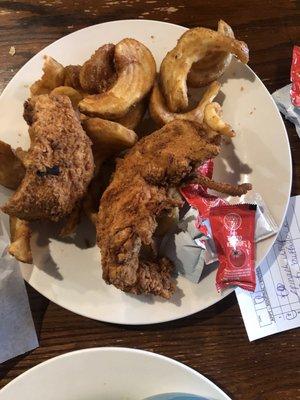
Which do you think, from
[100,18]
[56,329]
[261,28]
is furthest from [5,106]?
[261,28]

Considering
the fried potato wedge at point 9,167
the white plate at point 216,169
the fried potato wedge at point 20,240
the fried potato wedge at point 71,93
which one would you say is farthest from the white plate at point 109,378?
the fried potato wedge at point 71,93

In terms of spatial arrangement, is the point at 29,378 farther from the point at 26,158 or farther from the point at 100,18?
the point at 100,18

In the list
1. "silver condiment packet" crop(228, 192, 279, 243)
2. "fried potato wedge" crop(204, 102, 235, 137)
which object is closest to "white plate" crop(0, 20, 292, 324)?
"silver condiment packet" crop(228, 192, 279, 243)

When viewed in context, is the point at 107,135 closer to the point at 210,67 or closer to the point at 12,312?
the point at 210,67

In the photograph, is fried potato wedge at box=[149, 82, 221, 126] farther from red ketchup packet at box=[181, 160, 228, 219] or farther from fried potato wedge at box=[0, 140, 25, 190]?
fried potato wedge at box=[0, 140, 25, 190]

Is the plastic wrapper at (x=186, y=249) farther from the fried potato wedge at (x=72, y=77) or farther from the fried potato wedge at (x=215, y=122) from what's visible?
the fried potato wedge at (x=72, y=77)

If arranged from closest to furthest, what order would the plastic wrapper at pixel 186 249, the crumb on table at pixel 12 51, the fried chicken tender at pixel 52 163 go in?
the fried chicken tender at pixel 52 163 < the plastic wrapper at pixel 186 249 < the crumb on table at pixel 12 51
